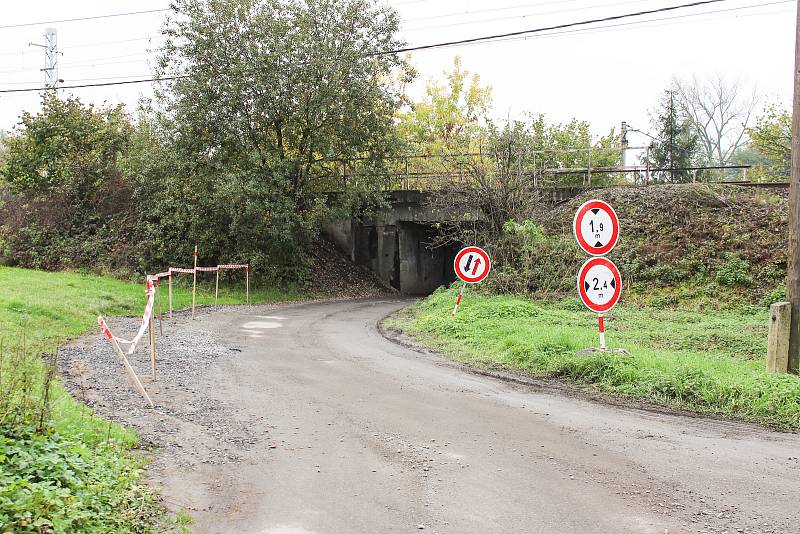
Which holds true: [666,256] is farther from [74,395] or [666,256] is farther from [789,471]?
[74,395]

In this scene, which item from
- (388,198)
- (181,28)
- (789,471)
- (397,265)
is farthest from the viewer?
(397,265)

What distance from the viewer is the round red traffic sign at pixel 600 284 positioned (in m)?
10.6

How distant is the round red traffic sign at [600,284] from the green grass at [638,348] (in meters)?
0.85

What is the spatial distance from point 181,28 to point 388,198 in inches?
432

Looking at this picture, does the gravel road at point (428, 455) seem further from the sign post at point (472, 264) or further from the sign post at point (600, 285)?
the sign post at point (472, 264)

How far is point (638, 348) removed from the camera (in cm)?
1147

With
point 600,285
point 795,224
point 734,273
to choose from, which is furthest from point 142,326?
point 734,273

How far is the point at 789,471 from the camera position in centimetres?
601

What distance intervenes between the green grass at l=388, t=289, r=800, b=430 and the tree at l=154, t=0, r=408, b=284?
9.47 meters

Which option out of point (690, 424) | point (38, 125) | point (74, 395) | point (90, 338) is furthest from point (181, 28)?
point (690, 424)

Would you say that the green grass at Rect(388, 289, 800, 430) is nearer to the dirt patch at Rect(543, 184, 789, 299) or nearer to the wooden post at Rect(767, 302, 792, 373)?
the wooden post at Rect(767, 302, 792, 373)

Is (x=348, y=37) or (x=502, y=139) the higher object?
(x=348, y=37)

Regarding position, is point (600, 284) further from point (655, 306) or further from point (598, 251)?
point (655, 306)

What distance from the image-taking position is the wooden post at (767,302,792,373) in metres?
9.51
